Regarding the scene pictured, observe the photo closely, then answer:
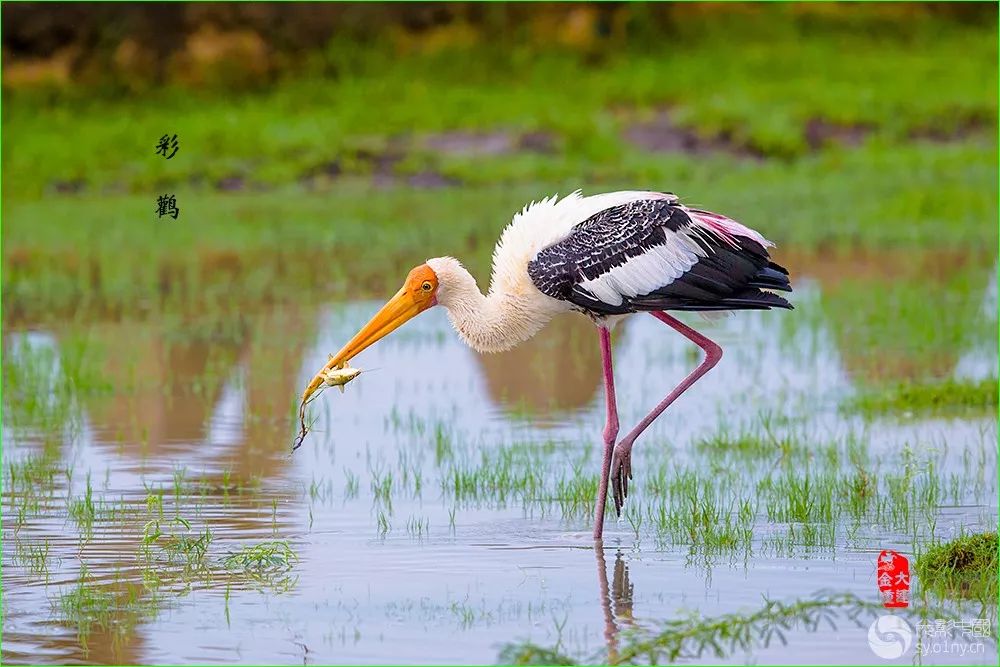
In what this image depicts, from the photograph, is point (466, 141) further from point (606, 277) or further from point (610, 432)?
point (606, 277)

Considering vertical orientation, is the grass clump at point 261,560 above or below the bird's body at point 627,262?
below

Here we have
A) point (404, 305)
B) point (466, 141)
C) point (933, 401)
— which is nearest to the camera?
point (404, 305)

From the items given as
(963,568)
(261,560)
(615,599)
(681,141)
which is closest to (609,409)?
(615,599)

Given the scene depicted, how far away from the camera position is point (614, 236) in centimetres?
659

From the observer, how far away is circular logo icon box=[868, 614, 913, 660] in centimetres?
496

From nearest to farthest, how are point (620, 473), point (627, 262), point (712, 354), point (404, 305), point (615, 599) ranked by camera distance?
point (615, 599), point (627, 262), point (620, 473), point (404, 305), point (712, 354)

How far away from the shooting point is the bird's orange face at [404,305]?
684 centimetres

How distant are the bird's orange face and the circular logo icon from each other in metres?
2.38

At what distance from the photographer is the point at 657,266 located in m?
6.55

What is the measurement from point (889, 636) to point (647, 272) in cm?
192

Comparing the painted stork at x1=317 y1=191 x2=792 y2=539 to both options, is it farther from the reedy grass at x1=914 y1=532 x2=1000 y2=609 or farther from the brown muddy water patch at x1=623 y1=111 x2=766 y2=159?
the brown muddy water patch at x1=623 y1=111 x2=766 y2=159

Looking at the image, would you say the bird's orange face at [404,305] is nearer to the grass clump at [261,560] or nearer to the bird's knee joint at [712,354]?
the grass clump at [261,560]

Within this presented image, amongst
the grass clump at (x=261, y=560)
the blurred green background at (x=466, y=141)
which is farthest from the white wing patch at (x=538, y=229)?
the blurred green background at (x=466, y=141)

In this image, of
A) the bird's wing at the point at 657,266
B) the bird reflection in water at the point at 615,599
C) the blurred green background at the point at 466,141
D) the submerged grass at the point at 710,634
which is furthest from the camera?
the blurred green background at the point at 466,141
